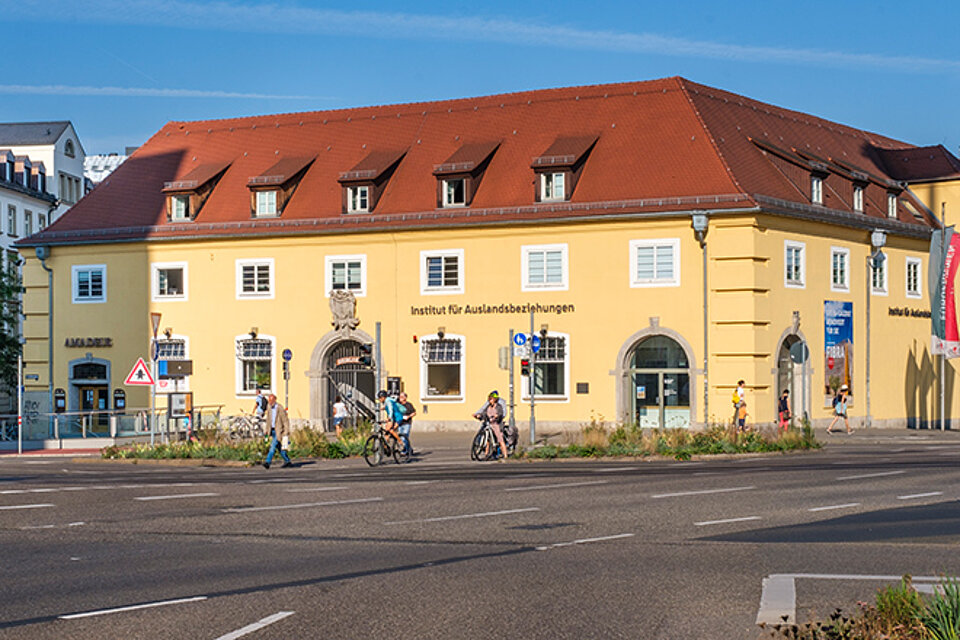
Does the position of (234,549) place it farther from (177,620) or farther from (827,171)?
(827,171)

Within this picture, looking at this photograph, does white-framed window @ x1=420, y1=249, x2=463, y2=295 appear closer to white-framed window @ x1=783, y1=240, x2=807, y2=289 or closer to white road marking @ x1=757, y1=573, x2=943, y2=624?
white-framed window @ x1=783, y1=240, x2=807, y2=289

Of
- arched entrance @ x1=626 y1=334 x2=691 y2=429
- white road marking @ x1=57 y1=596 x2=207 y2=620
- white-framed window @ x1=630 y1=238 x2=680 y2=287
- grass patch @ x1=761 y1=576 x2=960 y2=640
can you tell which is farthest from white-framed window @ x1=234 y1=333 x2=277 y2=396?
grass patch @ x1=761 y1=576 x2=960 y2=640

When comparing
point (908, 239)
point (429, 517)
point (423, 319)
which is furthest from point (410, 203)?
point (429, 517)

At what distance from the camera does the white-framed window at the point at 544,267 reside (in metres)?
45.2

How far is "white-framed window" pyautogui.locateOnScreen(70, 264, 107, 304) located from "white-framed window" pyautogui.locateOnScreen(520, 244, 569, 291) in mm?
15784

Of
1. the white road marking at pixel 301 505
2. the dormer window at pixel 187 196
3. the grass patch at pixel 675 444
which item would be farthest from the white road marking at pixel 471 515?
the dormer window at pixel 187 196

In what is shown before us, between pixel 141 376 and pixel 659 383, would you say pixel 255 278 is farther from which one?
pixel 659 383

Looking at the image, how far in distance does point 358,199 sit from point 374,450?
1896 cm

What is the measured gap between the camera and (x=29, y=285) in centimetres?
5238

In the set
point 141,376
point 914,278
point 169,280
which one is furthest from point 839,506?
point 169,280

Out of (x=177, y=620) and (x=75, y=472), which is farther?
(x=75, y=472)

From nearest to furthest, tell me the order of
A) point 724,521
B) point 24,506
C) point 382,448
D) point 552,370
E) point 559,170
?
point 724,521 → point 24,506 → point 382,448 → point 552,370 → point 559,170

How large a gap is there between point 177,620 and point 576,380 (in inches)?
1404

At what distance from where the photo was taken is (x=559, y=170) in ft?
150
